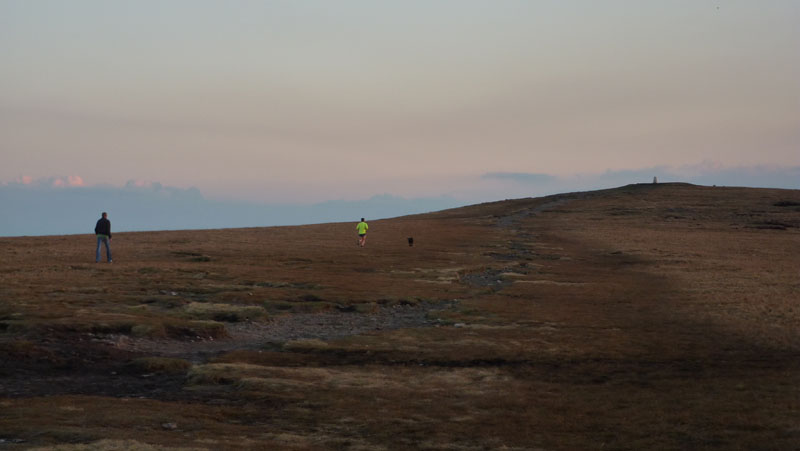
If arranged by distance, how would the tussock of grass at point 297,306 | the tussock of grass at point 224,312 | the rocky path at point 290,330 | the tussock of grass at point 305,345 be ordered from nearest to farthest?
the rocky path at point 290,330 < the tussock of grass at point 305,345 < the tussock of grass at point 224,312 < the tussock of grass at point 297,306

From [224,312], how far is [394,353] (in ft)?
38.8

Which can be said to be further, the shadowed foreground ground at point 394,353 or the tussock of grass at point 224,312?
the tussock of grass at point 224,312

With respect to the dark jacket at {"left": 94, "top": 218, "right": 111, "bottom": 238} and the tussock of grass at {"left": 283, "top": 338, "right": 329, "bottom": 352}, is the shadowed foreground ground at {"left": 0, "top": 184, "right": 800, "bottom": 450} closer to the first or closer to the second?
the tussock of grass at {"left": 283, "top": 338, "right": 329, "bottom": 352}

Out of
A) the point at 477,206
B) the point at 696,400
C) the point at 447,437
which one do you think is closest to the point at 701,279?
the point at 696,400

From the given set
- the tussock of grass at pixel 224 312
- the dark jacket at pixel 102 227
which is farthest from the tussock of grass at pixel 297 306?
the dark jacket at pixel 102 227

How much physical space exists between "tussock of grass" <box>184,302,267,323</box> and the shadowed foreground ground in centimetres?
15

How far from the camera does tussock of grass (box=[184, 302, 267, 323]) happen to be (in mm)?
34656

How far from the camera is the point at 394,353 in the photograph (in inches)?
1070

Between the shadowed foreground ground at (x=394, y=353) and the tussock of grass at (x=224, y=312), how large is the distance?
15 cm

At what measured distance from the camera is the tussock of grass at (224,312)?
34656 millimetres

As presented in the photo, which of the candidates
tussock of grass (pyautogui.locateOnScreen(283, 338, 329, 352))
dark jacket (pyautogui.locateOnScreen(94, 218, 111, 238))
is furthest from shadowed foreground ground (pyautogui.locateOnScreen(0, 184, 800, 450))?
dark jacket (pyautogui.locateOnScreen(94, 218, 111, 238))

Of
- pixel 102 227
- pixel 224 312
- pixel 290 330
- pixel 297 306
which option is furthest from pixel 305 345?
pixel 102 227

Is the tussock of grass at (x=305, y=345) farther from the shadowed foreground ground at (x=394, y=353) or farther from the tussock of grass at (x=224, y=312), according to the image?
the tussock of grass at (x=224, y=312)

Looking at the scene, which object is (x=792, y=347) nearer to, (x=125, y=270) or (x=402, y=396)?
(x=402, y=396)
